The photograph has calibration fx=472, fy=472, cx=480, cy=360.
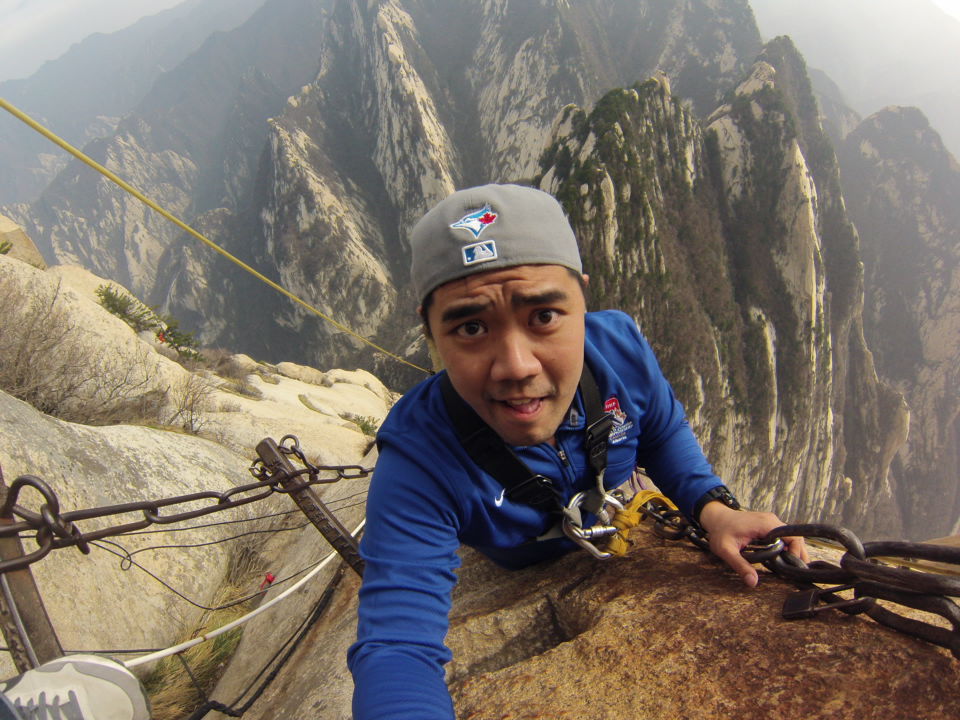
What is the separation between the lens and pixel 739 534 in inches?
76.9

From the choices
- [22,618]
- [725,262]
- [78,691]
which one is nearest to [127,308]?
[22,618]

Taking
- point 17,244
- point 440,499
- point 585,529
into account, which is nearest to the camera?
point 440,499

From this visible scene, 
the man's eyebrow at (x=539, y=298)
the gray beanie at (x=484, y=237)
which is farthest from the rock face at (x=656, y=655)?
the gray beanie at (x=484, y=237)

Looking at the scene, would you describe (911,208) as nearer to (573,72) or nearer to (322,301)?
(573,72)

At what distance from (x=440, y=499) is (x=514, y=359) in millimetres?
646

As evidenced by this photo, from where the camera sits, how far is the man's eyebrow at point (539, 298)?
5.13ft

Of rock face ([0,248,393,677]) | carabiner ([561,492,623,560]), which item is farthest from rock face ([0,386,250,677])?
carabiner ([561,492,623,560])

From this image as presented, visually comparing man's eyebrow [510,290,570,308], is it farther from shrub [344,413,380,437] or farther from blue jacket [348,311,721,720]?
shrub [344,413,380,437]

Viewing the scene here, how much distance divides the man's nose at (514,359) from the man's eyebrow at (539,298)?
0.10m

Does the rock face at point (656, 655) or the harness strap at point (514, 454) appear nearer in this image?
the rock face at point (656, 655)

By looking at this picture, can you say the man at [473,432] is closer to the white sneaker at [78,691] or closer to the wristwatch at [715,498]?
the wristwatch at [715,498]

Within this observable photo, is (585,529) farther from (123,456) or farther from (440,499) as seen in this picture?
(123,456)

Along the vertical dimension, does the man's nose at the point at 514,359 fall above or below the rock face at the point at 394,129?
below

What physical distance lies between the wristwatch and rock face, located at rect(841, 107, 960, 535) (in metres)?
74.1
